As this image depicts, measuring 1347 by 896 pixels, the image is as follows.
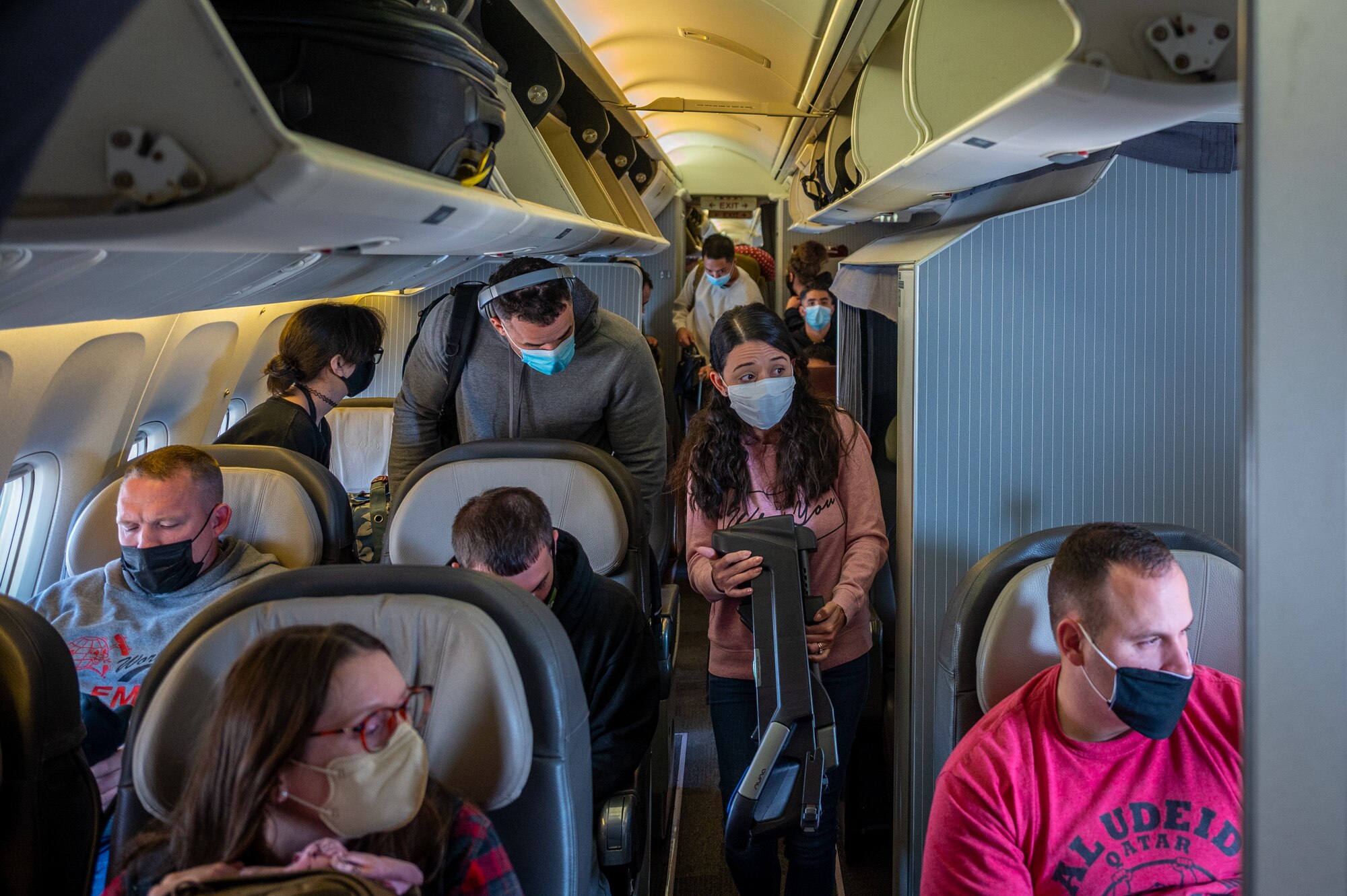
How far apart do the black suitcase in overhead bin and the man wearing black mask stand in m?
1.42

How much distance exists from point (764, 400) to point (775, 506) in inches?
11.6

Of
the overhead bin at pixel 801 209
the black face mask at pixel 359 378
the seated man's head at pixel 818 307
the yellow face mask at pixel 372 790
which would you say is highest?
the overhead bin at pixel 801 209

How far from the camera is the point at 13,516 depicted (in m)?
3.50

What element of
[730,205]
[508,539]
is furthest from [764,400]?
[730,205]

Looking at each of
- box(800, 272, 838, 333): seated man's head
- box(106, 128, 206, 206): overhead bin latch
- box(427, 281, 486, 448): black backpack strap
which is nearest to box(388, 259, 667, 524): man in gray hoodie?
box(427, 281, 486, 448): black backpack strap

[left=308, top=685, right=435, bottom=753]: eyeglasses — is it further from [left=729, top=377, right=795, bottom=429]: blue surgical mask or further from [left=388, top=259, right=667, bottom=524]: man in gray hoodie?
[left=388, top=259, right=667, bottom=524]: man in gray hoodie

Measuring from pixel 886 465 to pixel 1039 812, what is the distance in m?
2.52

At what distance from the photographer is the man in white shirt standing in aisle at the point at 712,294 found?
7195 millimetres

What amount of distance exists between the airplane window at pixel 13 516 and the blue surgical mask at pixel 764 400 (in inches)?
103

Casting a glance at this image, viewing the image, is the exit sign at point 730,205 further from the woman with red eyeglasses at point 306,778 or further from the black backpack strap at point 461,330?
the woman with red eyeglasses at point 306,778

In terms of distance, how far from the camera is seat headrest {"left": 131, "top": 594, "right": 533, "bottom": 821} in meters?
1.64

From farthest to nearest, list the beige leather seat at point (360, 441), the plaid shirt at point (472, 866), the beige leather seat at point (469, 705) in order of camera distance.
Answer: the beige leather seat at point (360, 441), the beige leather seat at point (469, 705), the plaid shirt at point (472, 866)

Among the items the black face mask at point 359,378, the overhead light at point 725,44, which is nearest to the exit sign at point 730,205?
the overhead light at point 725,44

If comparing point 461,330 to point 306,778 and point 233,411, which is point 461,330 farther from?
point 233,411
